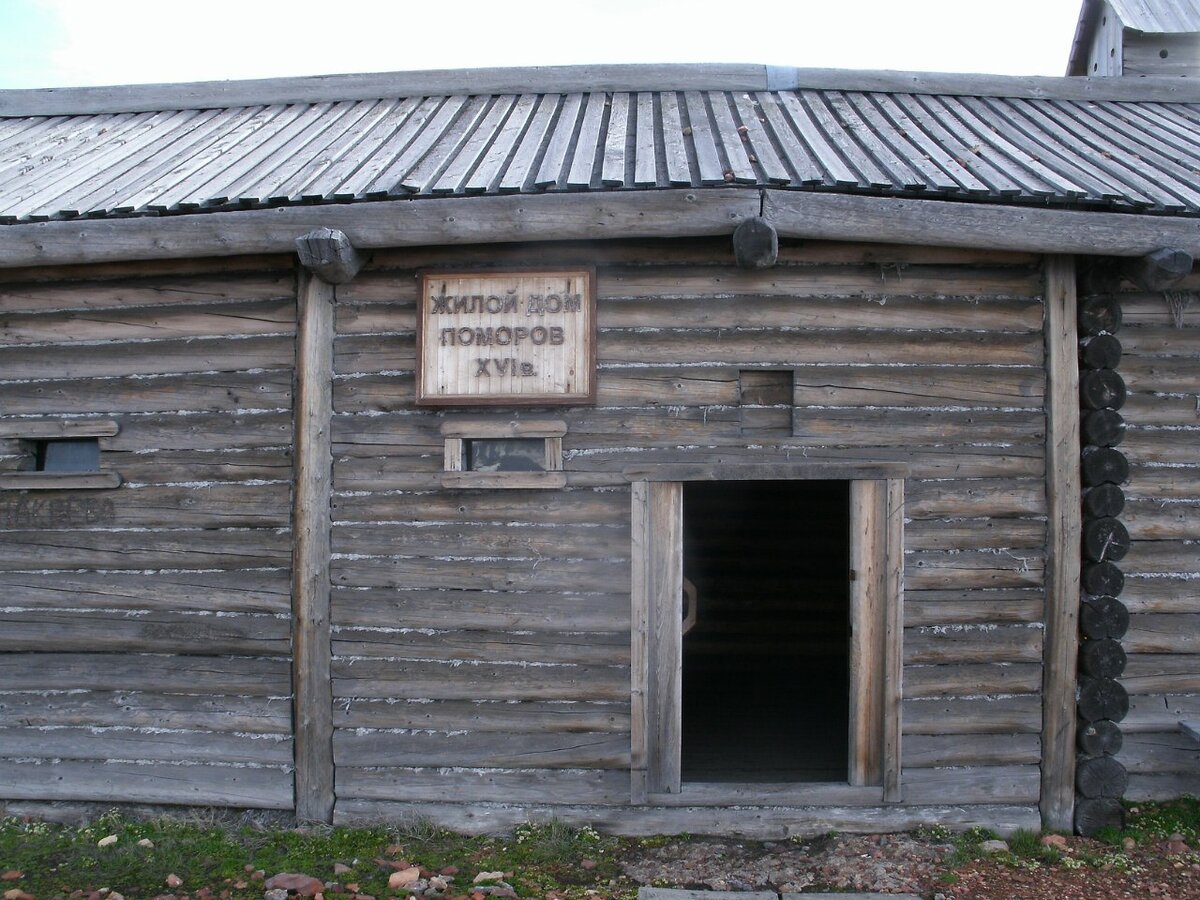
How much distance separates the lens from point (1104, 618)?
4.63 meters

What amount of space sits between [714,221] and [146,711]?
402 cm

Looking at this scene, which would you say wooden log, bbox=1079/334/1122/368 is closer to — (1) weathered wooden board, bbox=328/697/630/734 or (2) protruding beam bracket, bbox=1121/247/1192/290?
(2) protruding beam bracket, bbox=1121/247/1192/290

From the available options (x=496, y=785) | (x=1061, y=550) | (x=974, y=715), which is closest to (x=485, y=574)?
(x=496, y=785)

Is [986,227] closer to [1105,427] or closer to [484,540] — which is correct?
[1105,427]

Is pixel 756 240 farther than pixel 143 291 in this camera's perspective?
No

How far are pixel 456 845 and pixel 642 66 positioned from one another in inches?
219

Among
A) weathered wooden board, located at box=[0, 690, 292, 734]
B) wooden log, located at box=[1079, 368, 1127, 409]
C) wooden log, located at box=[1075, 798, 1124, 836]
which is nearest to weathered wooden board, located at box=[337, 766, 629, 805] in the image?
weathered wooden board, located at box=[0, 690, 292, 734]

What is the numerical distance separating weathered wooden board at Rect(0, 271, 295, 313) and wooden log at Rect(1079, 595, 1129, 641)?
4526 millimetres

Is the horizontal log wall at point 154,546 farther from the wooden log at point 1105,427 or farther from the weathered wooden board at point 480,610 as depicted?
the wooden log at point 1105,427

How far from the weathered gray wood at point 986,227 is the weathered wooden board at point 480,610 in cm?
214

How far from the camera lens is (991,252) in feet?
15.4

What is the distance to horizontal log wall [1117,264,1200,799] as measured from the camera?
4.84 metres

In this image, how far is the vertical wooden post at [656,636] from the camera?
184 inches

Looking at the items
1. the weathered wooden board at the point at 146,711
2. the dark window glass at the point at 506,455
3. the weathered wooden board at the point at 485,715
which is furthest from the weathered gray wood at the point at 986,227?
the weathered wooden board at the point at 146,711
